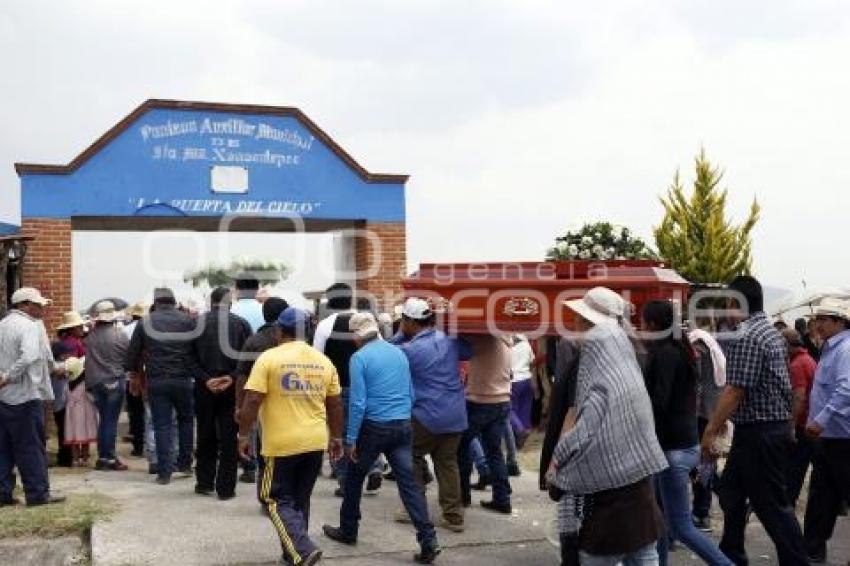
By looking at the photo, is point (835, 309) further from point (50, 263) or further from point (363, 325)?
point (50, 263)

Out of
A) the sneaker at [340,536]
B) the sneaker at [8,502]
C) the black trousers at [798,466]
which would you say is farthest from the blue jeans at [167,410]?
the black trousers at [798,466]

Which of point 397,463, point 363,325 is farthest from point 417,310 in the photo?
point 397,463

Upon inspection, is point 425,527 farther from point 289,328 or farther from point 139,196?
point 139,196

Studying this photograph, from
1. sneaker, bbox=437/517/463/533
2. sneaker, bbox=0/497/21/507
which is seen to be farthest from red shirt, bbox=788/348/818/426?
sneaker, bbox=0/497/21/507

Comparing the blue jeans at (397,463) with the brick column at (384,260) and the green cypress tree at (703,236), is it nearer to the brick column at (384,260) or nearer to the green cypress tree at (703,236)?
the brick column at (384,260)

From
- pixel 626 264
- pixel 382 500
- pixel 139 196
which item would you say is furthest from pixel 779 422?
pixel 139 196

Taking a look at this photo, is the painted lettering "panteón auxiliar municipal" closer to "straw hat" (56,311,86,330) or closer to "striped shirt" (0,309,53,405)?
"straw hat" (56,311,86,330)

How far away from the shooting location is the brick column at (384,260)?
13930mm

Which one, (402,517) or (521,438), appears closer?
(402,517)

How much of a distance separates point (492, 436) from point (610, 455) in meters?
3.77

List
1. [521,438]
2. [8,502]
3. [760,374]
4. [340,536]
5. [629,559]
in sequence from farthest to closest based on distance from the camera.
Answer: [521,438]
[8,502]
[340,536]
[760,374]
[629,559]

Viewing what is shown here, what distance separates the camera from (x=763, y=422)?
608 centimetres

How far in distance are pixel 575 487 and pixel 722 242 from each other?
32972mm

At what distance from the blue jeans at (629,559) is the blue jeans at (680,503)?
5.20 ft
